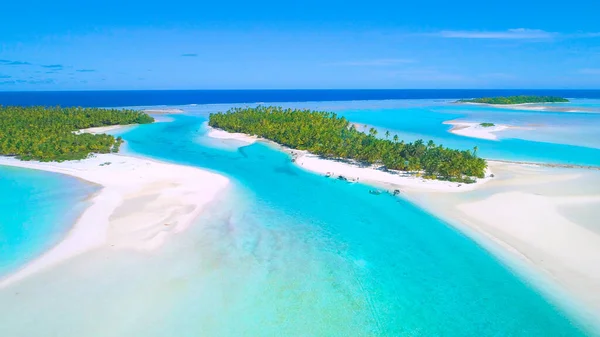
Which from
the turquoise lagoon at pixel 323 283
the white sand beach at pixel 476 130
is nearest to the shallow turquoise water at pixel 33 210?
the turquoise lagoon at pixel 323 283

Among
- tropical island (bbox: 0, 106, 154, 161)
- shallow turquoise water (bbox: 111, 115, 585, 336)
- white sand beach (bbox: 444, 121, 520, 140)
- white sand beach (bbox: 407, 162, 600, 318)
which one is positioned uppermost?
tropical island (bbox: 0, 106, 154, 161)

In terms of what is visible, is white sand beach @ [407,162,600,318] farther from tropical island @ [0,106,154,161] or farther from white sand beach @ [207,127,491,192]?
tropical island @ [0,106,154,161]

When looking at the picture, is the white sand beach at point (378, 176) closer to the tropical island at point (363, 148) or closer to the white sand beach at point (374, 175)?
the white sand beach at point (374, 175)

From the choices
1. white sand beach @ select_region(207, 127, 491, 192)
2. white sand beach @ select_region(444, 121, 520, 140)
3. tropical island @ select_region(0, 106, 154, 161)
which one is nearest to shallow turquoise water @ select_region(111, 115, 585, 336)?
white sand beach @ select_region(207, 127, 491, 192)

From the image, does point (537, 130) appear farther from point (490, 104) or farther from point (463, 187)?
point (490, 104)

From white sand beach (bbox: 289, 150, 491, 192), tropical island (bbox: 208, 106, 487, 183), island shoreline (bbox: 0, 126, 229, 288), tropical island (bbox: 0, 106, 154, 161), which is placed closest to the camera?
island shoreline (bbox: 0, 126, 229, 288)

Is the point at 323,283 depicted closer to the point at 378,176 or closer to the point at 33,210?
the point at 378,176
